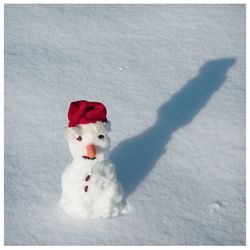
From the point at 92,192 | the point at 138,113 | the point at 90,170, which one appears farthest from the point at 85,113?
the point at 138,113

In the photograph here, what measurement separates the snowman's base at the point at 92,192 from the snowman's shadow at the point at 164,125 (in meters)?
0.24

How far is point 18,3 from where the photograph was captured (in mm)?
4988

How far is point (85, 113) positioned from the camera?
2.82 metres

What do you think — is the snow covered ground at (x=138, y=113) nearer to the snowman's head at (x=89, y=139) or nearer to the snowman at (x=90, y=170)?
the snowman at (x=90, y=170)

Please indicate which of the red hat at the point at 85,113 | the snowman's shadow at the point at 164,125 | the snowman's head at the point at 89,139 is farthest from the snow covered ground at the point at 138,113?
the red hat at the point at 85,113

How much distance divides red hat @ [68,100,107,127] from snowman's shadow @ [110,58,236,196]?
661mm

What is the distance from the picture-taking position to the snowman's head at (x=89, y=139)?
2.81 metres

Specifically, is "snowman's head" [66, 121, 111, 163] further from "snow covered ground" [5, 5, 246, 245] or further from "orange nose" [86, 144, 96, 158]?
"snow covered ground" [5, 5, 246, 245]

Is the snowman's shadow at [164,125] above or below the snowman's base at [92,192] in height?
above

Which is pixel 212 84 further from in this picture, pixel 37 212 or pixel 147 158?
pixel 37 212

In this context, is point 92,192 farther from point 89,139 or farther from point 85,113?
point 85,113

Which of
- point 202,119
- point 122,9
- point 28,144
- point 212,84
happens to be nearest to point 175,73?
point 212,84

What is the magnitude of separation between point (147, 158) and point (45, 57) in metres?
1.40

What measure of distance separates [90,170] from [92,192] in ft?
0.47
